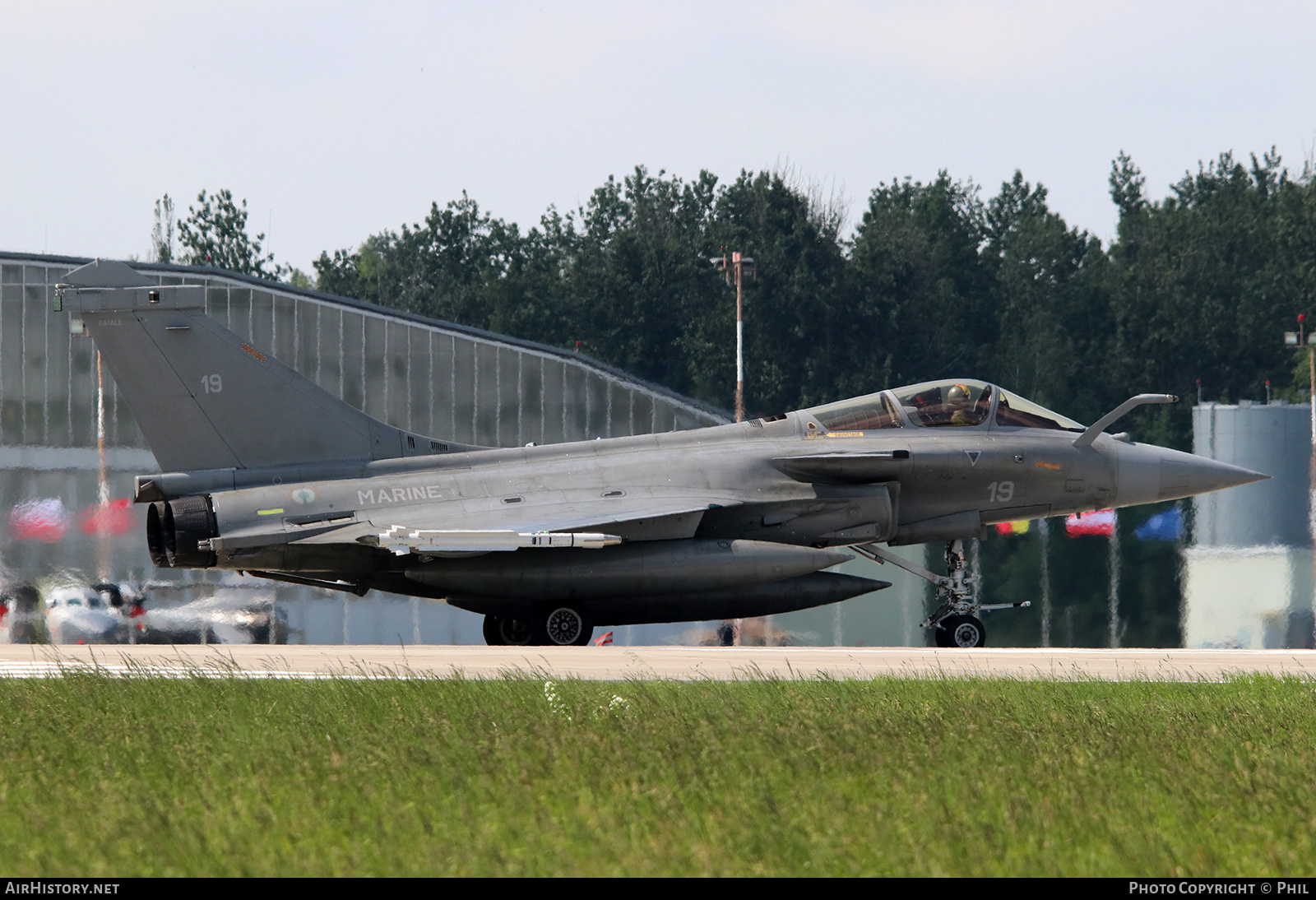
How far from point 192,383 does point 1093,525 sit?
21.1m

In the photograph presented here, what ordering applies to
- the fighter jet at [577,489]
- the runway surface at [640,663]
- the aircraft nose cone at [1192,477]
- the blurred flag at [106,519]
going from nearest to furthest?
the runway surface at [640,663], the fighter jet at [577,489], the aircraft nose cone at [1192,477], the blurred flag at [106,519]

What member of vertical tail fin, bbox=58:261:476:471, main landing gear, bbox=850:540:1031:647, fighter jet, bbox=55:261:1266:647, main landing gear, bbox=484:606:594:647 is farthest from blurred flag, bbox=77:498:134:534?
main landing gear, bbox=850:540:1031:647

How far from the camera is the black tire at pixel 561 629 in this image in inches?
705

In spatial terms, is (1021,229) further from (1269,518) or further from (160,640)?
(160,640)

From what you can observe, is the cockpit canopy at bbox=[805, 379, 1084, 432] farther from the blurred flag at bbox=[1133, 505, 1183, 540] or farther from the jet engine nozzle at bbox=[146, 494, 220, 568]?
the blurred flag at bbox=[1133, 505, 1183, 540]

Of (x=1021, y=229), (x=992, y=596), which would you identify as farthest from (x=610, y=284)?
(x=992, y=596)

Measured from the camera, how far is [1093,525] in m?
32.5

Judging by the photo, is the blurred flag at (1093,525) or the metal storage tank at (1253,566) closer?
the metal storage tank at (1253,566)

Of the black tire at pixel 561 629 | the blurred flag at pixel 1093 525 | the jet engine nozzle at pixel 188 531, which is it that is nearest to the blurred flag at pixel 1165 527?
the blurred flag at pixel 1093 525

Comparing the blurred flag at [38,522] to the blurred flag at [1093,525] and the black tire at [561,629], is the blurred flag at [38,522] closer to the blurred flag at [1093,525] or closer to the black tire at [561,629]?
the black tire at [561,629]

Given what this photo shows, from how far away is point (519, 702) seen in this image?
11312mm

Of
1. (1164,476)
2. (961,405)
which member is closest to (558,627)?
(961,405)

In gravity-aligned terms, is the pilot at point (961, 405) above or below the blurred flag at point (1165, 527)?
above

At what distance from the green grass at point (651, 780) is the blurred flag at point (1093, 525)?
20328 mm
